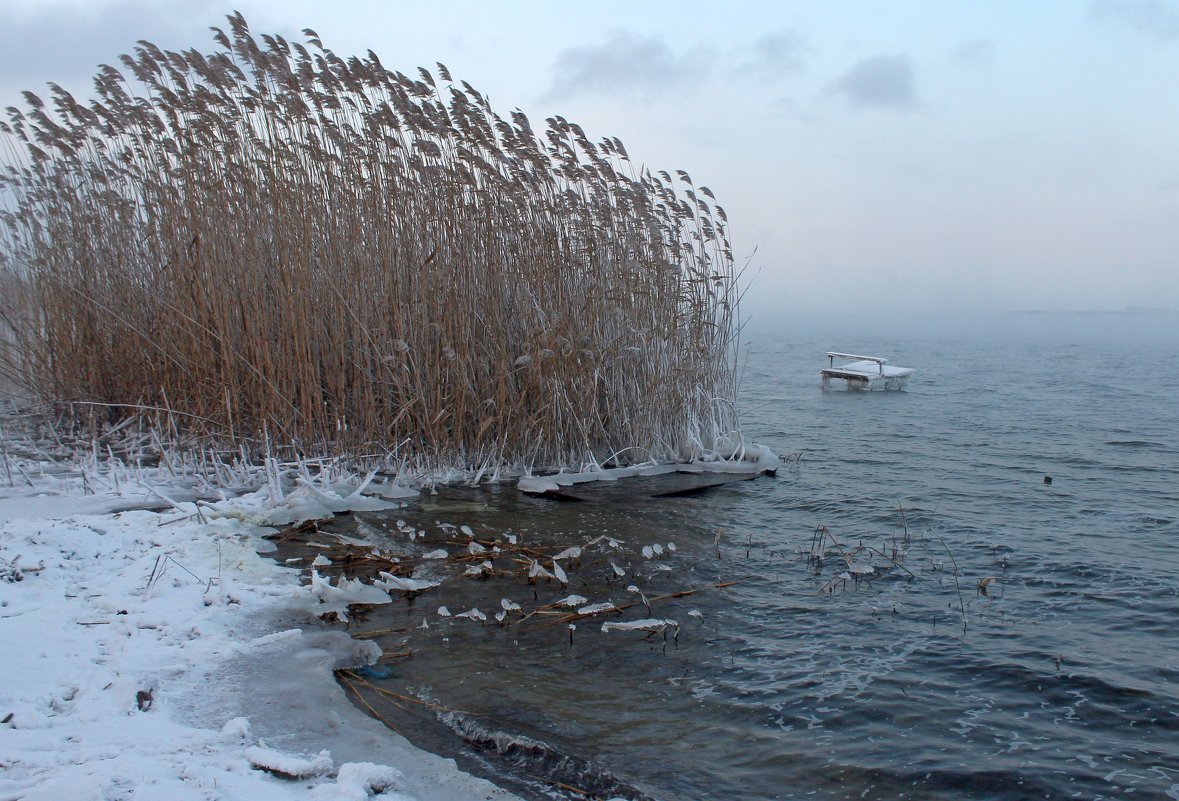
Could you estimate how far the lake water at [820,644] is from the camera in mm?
2863

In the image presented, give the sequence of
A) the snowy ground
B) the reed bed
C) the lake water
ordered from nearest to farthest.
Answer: the snowy ground, the lake water, the reed bed

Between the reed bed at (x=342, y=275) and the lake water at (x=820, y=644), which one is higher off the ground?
the reed bed at (x=342, y=275)

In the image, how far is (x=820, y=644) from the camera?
3879 millimetres

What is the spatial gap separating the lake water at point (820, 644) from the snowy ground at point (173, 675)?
0.32 meters

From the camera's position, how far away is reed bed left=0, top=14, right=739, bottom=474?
20.7 ft

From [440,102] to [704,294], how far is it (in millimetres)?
3002

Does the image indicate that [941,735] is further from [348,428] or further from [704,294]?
[704,294]

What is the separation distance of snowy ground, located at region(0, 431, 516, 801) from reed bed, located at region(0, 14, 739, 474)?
Answer: 70.2 inches

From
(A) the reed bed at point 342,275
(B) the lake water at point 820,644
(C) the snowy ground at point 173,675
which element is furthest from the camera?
(A) the reed bed at point 342,275

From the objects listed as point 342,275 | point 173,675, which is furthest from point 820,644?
point 342,275

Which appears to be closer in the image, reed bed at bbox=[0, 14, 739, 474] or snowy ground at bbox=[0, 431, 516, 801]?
snowy ground at bbox=[0, 431, 516, 801]

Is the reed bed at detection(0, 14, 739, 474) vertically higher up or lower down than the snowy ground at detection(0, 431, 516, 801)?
higher up

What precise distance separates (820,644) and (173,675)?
8.99 ft

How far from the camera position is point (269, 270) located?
6395 mm
